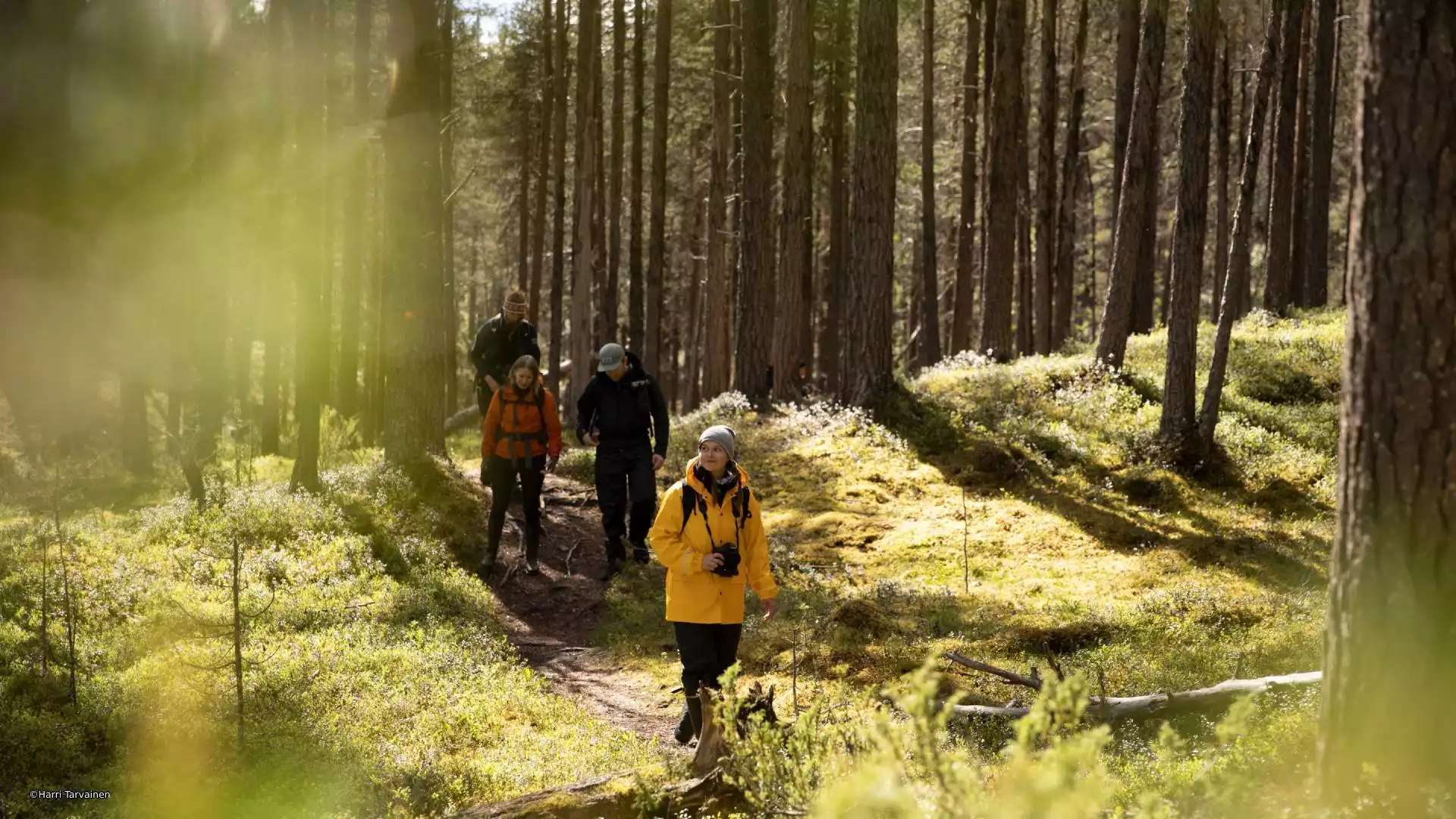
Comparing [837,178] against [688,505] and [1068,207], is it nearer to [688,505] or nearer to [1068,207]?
[1068,207]

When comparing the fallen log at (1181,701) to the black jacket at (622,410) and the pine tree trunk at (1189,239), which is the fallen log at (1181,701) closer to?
the black jacket at (622,410)

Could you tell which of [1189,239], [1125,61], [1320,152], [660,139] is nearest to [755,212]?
[660,139]

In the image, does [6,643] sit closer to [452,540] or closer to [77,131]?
[452,540]

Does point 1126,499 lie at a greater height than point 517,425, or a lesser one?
lesser

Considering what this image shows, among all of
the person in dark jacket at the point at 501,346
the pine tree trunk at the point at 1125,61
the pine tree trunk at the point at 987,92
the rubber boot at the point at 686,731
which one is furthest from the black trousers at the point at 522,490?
the pine tree trunk at the point at 987,92

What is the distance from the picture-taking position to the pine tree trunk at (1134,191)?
1586 centimetres

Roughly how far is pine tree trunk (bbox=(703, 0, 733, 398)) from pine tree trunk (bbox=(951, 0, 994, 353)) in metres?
5.76

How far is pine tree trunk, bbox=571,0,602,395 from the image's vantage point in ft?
76.7

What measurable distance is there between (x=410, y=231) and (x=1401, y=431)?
1218 cm

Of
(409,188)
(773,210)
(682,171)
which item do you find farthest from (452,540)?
(682,171)

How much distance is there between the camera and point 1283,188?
22344 millimetres

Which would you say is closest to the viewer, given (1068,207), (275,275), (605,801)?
(605,801)

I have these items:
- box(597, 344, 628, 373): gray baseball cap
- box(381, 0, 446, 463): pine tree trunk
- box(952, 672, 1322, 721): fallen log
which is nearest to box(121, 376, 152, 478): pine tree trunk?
box(381, 0, 446, 463): pine tree trunk

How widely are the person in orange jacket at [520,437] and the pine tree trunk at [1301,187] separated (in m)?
19.6
